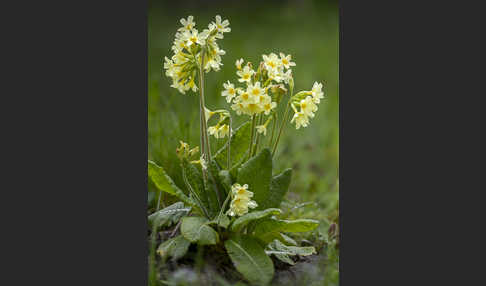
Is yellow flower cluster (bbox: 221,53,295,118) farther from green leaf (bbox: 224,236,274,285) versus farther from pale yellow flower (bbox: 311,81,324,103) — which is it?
green leaf (bbox: 224,236,274,285)

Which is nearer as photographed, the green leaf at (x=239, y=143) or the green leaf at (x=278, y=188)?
the green leaf at (x=278, y=188)

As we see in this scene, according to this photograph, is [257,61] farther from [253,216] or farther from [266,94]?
[253,216]

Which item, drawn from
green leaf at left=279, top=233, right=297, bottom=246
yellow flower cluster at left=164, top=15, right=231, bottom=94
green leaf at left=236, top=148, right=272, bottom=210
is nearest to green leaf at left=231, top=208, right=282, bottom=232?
green leaf at left=236, top=148, right=272, bottom=210

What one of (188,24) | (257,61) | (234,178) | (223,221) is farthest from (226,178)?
(257,61)

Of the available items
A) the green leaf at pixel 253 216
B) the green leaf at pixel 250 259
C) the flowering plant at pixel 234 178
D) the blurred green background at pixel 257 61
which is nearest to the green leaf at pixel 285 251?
the flowering plant at pixel 234 178

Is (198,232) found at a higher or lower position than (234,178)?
lower

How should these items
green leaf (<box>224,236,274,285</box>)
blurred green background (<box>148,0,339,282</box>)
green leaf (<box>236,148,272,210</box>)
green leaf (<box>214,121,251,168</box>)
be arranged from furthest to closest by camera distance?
blurred green background (<box>148,0,339,282</box>) → green leaf (<box>214,121,251,168</box>) → green leaf (<box>236,148,272,210</box>) → green leaf (<box>224,236,274,285</box>)

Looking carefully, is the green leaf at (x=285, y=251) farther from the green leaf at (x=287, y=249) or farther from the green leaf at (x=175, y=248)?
the green leaf at (x=175, y=248)
